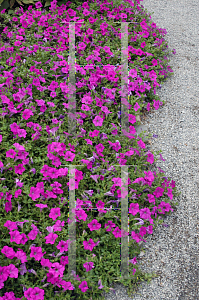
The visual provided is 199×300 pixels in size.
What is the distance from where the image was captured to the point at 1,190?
2807 millimetres

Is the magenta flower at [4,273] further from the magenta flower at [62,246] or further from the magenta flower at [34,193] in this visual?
the magenta flower at [34,193]

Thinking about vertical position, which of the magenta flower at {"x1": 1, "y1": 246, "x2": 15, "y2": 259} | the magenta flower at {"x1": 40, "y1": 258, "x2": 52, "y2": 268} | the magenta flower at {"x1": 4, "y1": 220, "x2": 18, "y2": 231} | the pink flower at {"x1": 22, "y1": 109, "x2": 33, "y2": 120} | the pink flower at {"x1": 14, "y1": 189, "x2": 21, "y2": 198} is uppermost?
the pink flower at {"x1": 22, "y1": 109, "x2": 33, "y2": 120}

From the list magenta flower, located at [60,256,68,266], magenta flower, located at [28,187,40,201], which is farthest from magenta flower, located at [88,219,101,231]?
magenta flower, located at [28,187,40,201]

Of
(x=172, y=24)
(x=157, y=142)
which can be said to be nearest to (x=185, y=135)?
(x=157, y=142)

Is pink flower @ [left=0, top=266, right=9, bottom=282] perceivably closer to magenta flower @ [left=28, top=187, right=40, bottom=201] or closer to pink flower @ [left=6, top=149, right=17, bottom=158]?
magenta flower @ [left=28, top=187, right=40, bottom=201]

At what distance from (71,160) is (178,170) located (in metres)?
1.50

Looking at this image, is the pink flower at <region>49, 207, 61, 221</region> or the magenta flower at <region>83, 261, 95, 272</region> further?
the pink flower at <region>49, 207, 61, 221</region>

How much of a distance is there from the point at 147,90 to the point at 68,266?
312cm

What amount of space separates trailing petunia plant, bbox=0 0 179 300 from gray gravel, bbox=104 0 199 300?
0.43 feet

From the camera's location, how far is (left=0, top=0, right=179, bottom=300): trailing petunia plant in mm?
2496

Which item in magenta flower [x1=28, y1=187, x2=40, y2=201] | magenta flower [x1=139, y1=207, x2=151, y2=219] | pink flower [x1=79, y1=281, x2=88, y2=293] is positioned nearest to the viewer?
pink flower [x1=79, y1=281, x2=88, y2=293]

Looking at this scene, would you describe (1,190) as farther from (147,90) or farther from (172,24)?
(172,24)
